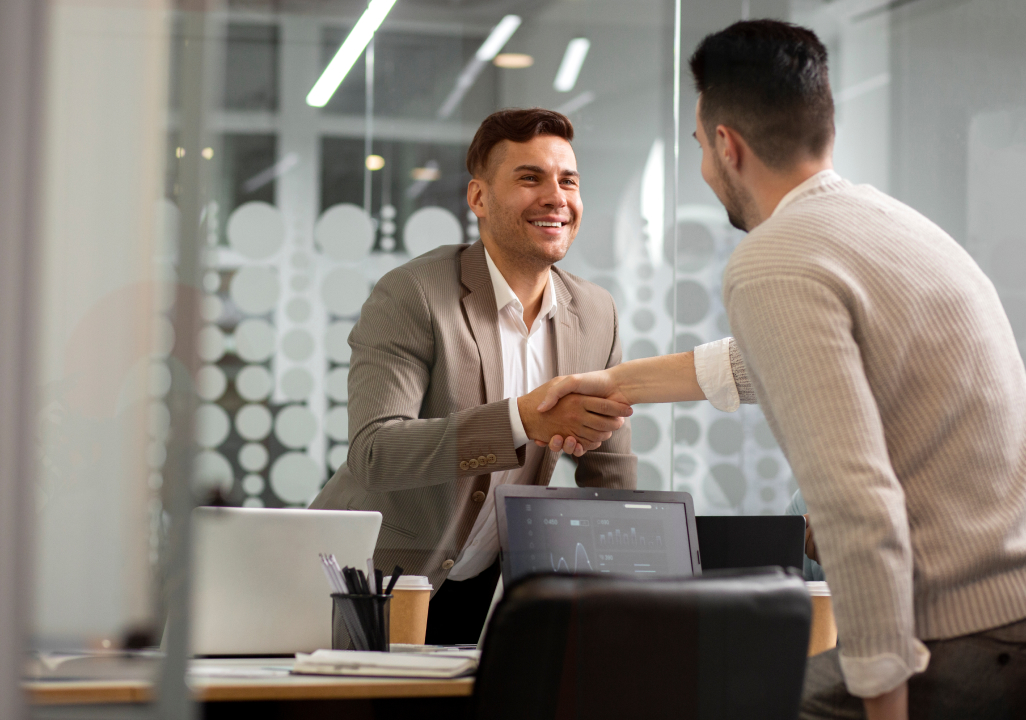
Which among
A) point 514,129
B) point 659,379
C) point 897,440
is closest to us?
point 897,440

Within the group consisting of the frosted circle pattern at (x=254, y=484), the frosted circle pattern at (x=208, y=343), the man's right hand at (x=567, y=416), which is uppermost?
the frosted circle pattern at (x=208, y=343)

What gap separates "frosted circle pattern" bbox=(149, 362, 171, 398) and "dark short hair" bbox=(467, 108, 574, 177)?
1972mm

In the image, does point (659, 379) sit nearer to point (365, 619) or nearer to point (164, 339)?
point (365, 619)

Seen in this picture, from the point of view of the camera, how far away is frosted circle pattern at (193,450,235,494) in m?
0.82

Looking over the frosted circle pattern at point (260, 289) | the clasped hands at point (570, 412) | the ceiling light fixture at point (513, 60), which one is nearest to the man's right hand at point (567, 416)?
the clasped hands at point (570, 412)

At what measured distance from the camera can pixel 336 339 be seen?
10.8 ft

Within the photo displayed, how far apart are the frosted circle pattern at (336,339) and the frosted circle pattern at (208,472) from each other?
2363 millimetres

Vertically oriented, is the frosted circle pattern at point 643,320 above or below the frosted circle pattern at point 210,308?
above

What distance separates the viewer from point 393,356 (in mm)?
2281

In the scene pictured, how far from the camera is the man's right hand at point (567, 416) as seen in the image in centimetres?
215

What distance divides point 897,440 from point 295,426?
7.82 feet

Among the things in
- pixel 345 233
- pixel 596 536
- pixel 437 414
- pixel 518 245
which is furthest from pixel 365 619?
pixel 345 233

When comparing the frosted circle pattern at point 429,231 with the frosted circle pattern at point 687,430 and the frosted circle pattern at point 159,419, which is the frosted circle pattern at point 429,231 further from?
the frosted circle pattern at point 159,419

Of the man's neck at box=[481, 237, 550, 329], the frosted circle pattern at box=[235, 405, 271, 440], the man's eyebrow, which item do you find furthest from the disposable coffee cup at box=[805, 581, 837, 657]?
the frosted circle pattern at box=[235, 405, 271, 440]
